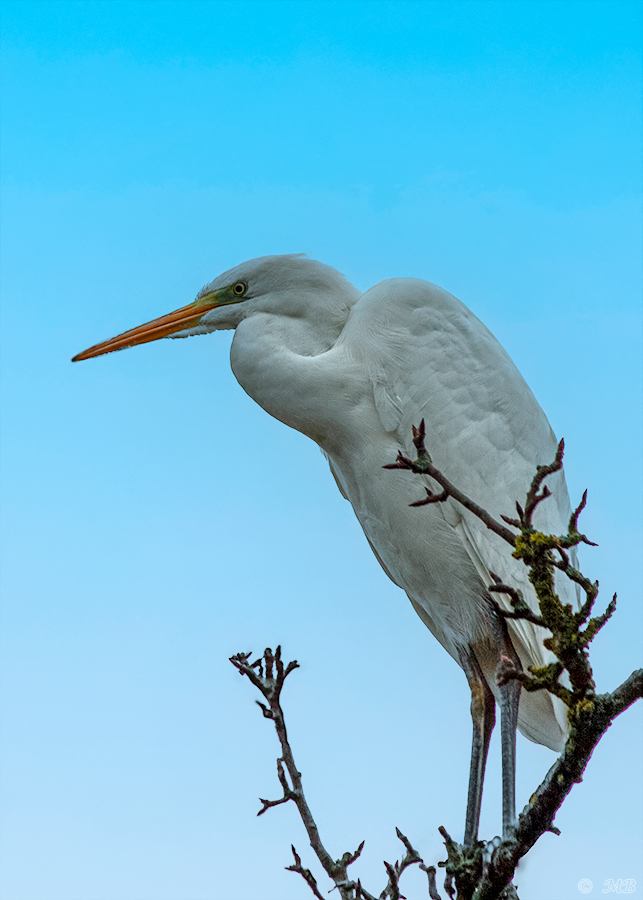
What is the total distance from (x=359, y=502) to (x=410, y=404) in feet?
1.60

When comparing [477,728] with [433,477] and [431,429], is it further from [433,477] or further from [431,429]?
[433,477]

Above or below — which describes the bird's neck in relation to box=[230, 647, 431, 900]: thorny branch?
above

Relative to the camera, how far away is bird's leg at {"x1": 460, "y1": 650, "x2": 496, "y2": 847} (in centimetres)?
333

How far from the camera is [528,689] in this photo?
1.83 meters

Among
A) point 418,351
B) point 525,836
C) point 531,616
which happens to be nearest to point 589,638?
point 531,616

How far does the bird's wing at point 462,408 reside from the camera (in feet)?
11.3

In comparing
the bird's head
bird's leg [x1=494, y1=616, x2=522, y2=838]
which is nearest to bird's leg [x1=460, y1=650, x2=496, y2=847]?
bird's leg [x1=494, y1=616, x2=522, y2=838]

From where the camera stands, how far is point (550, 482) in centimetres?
373

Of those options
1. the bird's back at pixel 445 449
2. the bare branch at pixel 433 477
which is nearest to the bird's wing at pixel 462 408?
the bird's back at pixel 445 449

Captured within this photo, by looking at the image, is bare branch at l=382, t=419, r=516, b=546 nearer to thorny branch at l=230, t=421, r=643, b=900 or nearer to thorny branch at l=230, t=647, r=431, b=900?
thorny branch at l=230, t=421, r=643, b=900

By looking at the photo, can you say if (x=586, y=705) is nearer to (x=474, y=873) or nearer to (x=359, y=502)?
(x=474, y=873)

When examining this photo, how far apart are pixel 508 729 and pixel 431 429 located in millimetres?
1101

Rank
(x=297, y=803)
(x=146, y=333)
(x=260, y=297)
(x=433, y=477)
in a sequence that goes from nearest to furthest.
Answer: (x=433, y=477) < (x=297, y=803) < (x=260, y=297) < (x=146, y=333)

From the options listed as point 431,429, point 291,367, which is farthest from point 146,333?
point 431,429
